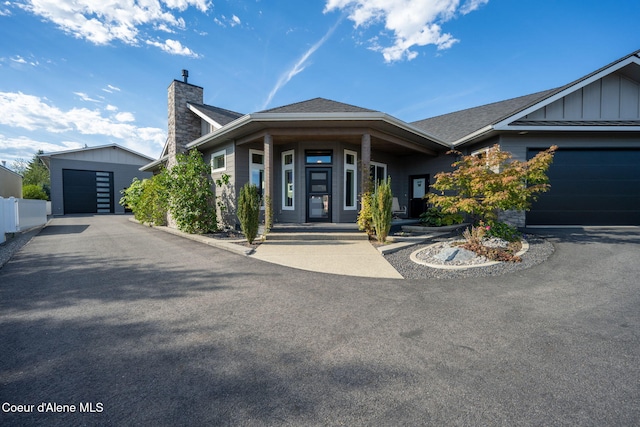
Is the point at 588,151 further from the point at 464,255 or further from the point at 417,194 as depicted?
the point at 464,255

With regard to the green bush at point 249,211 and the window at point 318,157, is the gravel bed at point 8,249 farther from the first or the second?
the window at point 318,157

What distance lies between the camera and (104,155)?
24297 millimetres

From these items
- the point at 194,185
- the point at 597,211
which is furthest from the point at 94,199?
the point at 597,211

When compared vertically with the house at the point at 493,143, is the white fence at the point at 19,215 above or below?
below

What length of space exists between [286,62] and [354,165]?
474 centimetres

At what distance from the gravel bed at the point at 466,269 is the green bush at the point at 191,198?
6707 mm

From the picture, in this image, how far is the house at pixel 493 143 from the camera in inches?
340

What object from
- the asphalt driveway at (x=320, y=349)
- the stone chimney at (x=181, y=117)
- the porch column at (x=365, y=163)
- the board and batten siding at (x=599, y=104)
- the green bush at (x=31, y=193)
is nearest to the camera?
the asphalt driveway at (x=320, y=349)

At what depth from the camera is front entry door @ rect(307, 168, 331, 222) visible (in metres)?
9.95


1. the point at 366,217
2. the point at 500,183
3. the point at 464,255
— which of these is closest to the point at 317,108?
the point at 366,217

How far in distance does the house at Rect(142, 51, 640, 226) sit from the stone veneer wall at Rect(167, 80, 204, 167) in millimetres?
2146

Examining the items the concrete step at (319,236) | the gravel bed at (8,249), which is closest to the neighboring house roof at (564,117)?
the concrete step at (319,236)

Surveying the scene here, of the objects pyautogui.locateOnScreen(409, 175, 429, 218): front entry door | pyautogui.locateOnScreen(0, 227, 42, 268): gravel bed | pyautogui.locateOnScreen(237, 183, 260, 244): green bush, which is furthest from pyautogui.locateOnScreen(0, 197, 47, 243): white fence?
pyautogui.locateOnScreen(409, 175, 429, 218): front entry door

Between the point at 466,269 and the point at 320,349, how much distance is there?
383 cm
